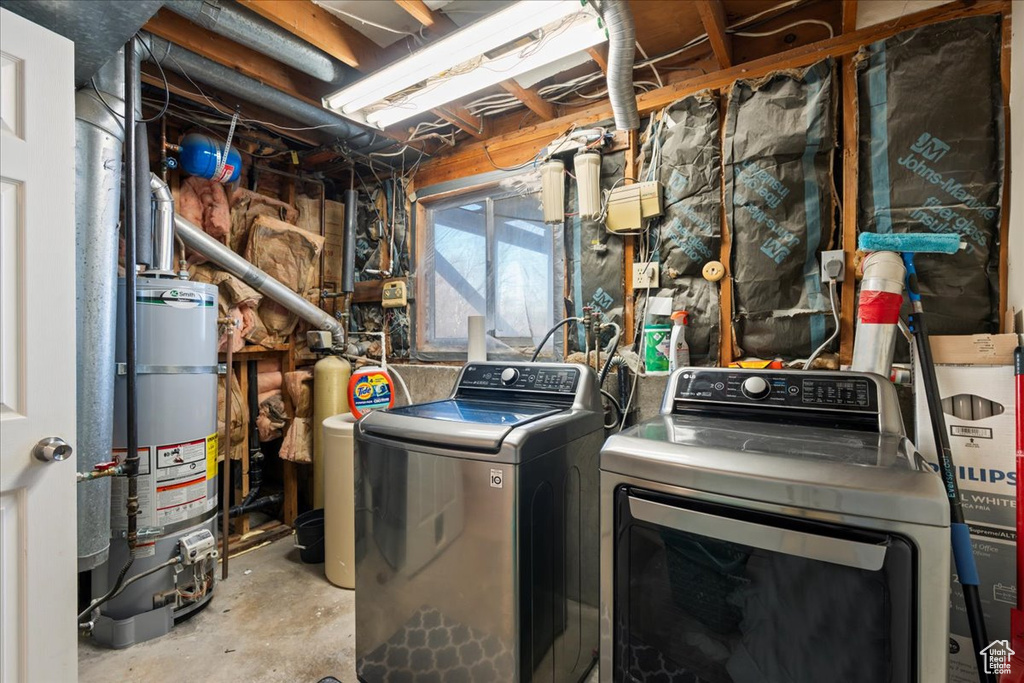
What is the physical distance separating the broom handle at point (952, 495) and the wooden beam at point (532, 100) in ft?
5.56

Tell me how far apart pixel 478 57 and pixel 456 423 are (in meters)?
1.50

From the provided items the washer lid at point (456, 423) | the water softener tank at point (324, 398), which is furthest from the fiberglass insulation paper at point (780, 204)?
the water softener tank at point (324, 398)

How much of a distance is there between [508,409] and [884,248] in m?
1.33

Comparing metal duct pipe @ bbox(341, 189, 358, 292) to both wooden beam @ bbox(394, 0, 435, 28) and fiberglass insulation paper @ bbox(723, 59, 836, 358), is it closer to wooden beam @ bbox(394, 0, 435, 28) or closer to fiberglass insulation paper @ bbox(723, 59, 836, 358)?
wooden beam @ bbox(394, 0, 435, 28)

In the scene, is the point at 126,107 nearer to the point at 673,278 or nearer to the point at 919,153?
the point at 673,278

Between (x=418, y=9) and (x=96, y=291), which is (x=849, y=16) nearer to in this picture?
(x=418, y=9)

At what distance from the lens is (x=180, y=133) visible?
271cm

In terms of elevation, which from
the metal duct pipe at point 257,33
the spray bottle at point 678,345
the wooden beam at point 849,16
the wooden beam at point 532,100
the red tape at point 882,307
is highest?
the metal duct pipe at point 257,33

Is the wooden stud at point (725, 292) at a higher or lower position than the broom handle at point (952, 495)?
higher

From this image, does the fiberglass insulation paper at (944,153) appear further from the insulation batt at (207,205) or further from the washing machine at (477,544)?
the insulation batt at (207,205)

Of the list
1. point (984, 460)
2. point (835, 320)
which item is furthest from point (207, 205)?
point (984, 460)

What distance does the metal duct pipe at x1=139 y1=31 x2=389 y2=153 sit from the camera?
6.48ft

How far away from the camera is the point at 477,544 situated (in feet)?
4.34

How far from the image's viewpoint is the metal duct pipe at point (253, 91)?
77.7 inches
